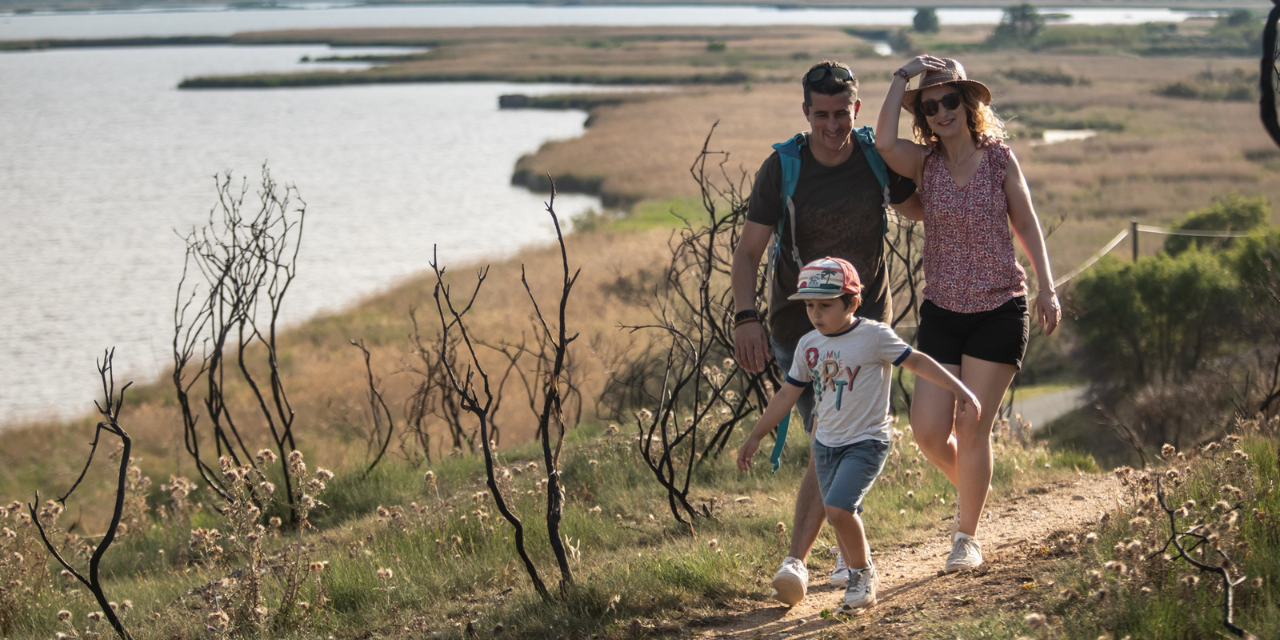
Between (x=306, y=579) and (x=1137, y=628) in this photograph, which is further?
(x=306, y=579)

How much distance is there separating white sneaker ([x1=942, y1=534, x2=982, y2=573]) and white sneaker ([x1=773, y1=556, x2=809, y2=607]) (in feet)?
1.96

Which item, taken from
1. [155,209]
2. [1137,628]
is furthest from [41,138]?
[1137,628]

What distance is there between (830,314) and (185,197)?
37447mm

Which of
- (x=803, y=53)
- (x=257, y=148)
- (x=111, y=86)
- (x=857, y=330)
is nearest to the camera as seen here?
(x=857, y=330)

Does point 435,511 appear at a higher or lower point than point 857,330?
lower

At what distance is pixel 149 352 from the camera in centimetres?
2184

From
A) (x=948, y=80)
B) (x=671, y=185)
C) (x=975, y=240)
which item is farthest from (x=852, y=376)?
(x=671, y=185)

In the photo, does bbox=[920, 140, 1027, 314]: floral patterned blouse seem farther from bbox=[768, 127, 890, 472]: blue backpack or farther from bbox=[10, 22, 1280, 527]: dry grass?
bbox=[10, 22, 1280, 527]: dry grass

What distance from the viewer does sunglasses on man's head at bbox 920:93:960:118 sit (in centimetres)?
364

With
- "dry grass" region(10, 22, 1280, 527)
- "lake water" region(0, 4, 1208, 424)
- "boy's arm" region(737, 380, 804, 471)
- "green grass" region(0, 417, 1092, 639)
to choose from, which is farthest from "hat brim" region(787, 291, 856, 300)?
"lake water" region(0, 4, 1208, 424)

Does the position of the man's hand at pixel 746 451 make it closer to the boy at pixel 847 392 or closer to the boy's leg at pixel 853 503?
the boy at pixel 847 392

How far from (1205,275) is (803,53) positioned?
81.8 m

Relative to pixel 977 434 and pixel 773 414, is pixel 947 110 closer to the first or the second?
pixel 977 434

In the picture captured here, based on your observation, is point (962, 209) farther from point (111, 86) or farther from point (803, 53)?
point (803, 53)
